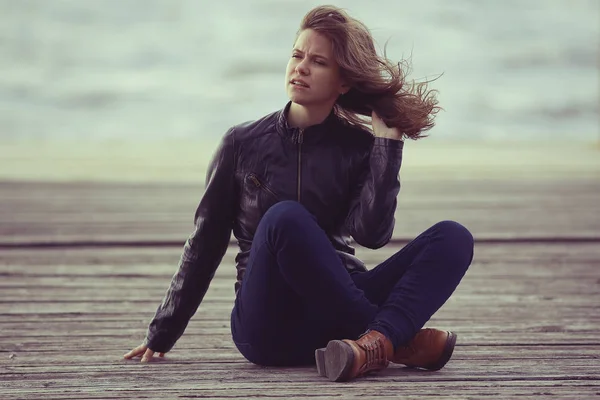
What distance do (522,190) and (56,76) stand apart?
14414mm

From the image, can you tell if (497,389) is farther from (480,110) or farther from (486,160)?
(480,110)

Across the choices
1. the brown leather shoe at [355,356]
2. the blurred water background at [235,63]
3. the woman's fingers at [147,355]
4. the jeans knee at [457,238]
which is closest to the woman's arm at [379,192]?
the jeans knee at [457,238]

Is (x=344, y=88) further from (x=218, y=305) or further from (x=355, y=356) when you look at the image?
(x=218, y=305)

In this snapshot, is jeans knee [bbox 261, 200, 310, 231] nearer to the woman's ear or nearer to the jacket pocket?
the jacket pocket

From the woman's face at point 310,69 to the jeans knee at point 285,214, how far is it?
29cm

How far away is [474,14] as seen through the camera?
2312 centimetres

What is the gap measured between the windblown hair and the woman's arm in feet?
0.17

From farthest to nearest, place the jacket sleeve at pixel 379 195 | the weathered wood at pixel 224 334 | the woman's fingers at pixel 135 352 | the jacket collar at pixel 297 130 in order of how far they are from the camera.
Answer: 1. the woman's fingers at pixel 135 352
2. the jacket collar at pixel 297 130
3. the jacket sleeve at pixel 379 195
4. the weathered wood at pixel 224 334

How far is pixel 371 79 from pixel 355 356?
0.68 metres

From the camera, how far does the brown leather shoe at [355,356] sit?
226 cm

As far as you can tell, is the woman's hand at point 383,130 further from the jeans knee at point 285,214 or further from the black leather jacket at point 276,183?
the jeans knee at point 285,214

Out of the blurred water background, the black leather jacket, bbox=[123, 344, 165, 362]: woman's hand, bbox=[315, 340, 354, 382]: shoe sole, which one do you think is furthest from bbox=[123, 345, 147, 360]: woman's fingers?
the blurred water background

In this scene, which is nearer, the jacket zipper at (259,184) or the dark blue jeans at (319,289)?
the dark blue jeans at (319,289)

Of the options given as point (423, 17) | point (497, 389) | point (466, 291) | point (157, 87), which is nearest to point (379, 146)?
point (497, 389)
